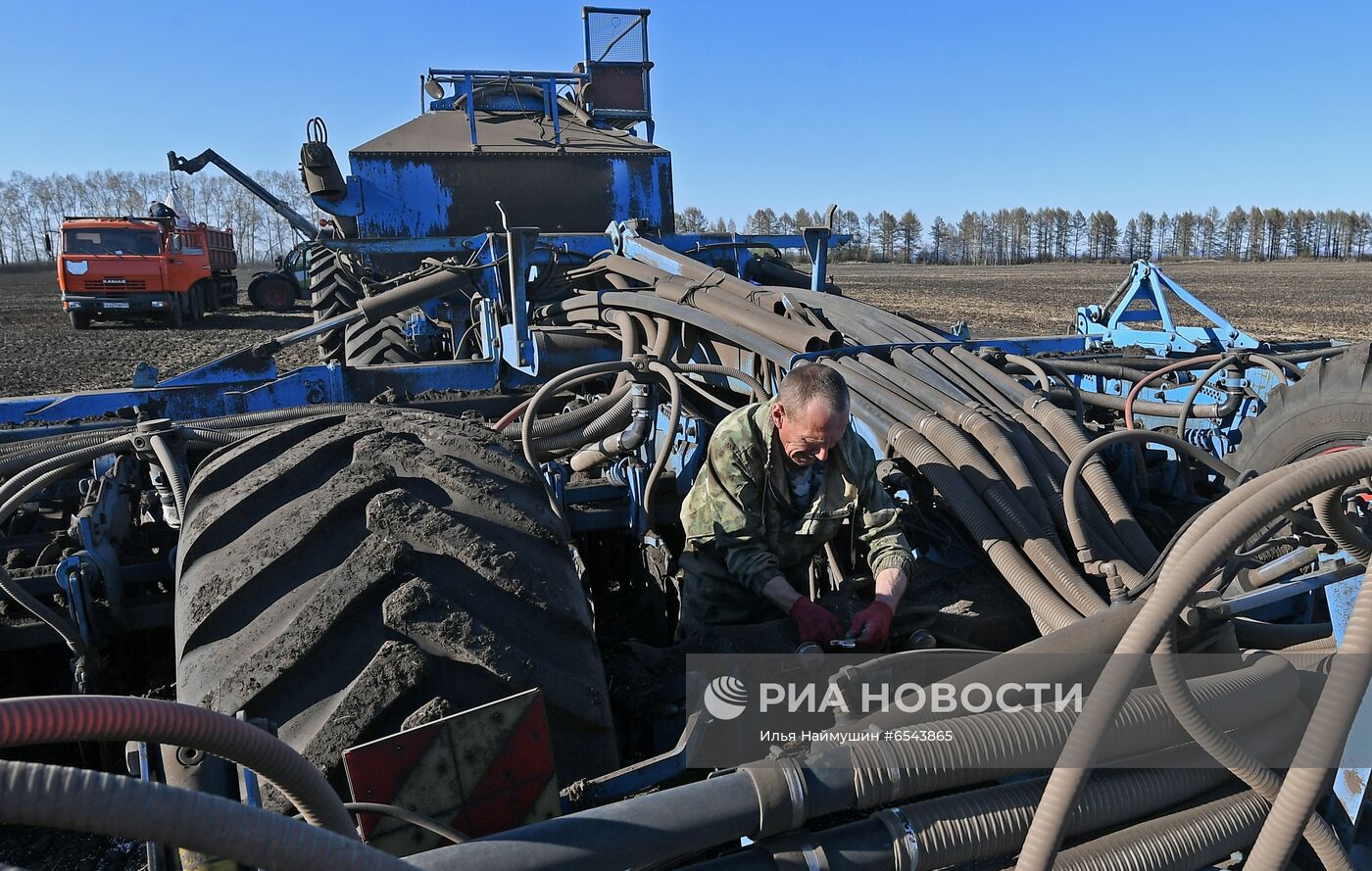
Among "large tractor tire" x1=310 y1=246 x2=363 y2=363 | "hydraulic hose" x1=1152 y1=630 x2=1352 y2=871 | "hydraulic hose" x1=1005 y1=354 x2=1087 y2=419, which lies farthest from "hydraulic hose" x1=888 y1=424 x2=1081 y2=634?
"large tractor tire" x1=310 y1=246 x2=363 y2=363

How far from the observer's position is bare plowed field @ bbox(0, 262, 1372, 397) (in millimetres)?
15328

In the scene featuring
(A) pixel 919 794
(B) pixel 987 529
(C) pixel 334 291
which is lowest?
(A) pixel 919 794

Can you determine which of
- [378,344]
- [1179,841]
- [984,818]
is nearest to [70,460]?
[984,818]

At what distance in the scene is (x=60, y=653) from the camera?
2.99 meters

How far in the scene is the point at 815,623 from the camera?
2422mm

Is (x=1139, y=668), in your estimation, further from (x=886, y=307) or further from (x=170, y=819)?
(x=886, y=307)

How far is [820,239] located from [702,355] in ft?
6.10

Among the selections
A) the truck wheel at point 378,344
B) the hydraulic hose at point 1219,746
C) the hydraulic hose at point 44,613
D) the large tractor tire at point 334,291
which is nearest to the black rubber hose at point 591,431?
the hydraulic hose at point 44,613

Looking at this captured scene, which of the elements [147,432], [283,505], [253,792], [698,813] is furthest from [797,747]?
[147,432]

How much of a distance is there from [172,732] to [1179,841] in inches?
64.8

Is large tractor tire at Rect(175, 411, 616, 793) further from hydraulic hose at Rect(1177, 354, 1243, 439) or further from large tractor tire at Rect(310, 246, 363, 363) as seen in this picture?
large tractor tire at Rect(310, 246, 363, 363)

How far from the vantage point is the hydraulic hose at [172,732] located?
3.35 ft

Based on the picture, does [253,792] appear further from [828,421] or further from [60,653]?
[60,653]

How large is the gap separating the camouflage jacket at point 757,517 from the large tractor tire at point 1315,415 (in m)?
1.81
